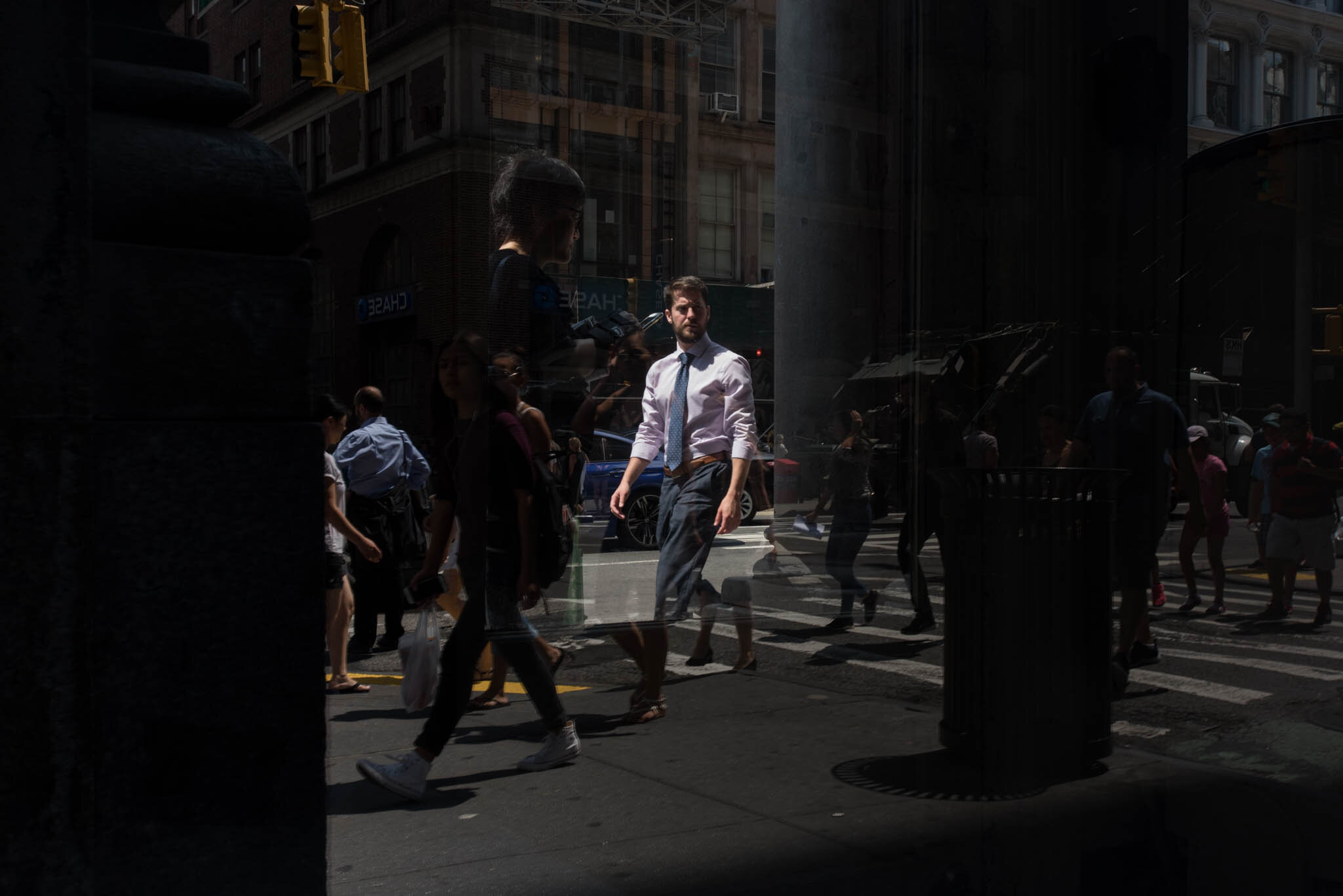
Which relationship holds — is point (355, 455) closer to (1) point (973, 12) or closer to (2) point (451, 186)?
(2) point (451, 186)

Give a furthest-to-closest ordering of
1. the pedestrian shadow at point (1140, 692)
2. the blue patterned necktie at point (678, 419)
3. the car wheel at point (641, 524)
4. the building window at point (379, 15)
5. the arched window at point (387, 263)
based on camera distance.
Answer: the building window at point (379, 15) → the arched window at point (387, 263) → the pedestrian shadow at point (1140, 692) → the blue patterned necktie at point (678, 419) → the car wheel at point (641, 524)

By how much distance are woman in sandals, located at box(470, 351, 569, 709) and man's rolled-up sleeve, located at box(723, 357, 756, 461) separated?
2.70ft

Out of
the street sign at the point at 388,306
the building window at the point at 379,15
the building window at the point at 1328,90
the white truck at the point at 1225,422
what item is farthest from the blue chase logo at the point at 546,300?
the building window at the point at 379,15

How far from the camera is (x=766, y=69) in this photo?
6023mm

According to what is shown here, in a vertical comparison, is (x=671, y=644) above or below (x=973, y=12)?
below

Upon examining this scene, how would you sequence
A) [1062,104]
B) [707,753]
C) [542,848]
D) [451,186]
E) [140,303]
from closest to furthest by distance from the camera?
[140,303] < [542,848] < [707,753] < [1062,104] < [451,186]

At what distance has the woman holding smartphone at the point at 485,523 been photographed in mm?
4352

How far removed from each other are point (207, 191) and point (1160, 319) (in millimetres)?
4524

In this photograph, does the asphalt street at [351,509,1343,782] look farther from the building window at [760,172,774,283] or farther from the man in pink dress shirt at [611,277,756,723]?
the building window at [760,172,774,283]

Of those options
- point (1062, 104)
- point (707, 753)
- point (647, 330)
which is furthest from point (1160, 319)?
point (707, 753)

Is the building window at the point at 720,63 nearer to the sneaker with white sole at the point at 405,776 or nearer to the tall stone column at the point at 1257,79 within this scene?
the tall stone column at the point at 1257,79

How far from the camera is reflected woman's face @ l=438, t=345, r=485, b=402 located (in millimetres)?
4410

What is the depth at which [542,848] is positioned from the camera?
3986mm

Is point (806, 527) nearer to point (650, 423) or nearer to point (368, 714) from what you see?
point (650, 423)
